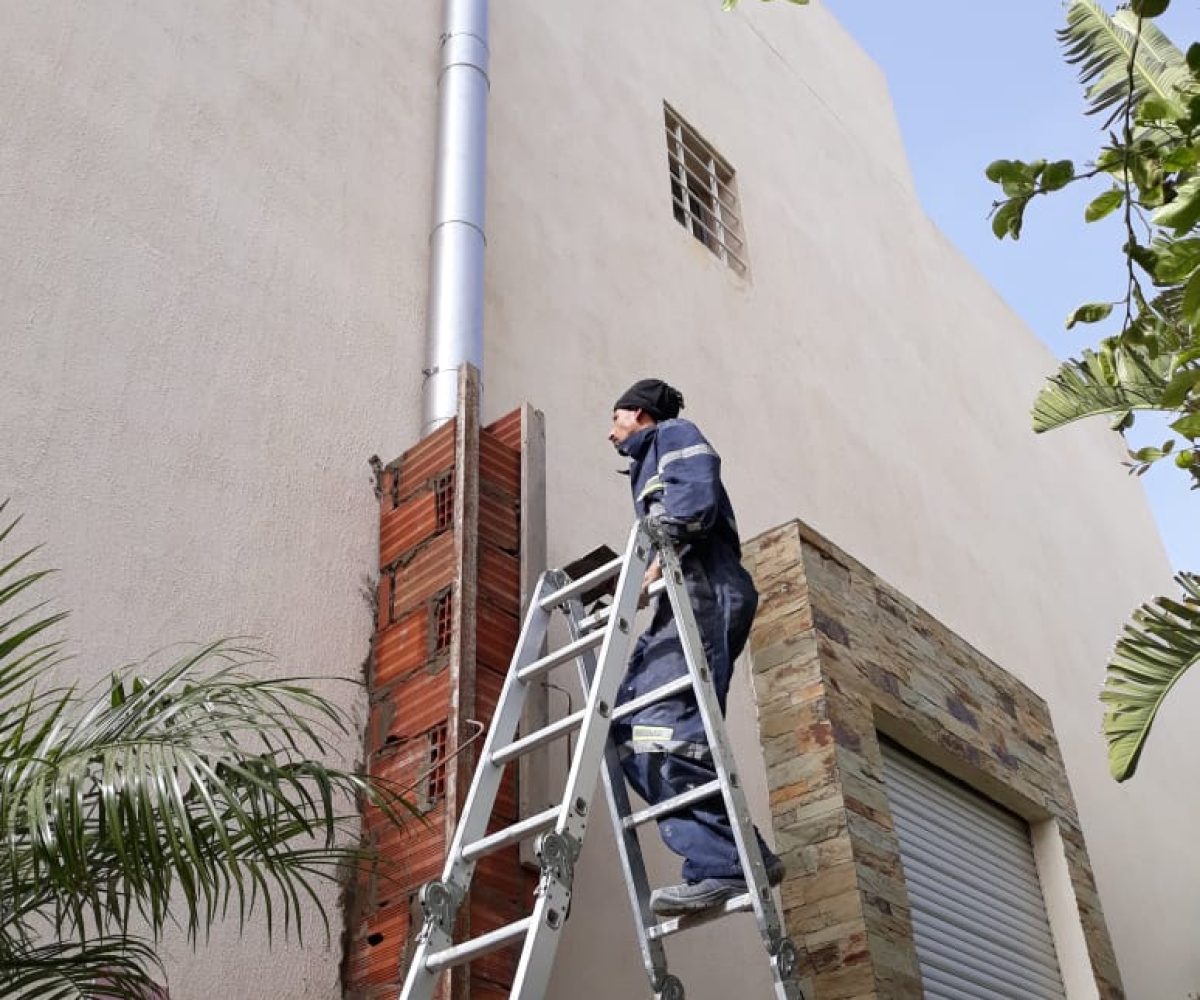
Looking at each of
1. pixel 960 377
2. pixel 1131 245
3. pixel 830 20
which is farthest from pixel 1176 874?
pixel 1131 245

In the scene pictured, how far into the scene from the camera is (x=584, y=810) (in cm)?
381

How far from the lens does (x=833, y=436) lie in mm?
9898

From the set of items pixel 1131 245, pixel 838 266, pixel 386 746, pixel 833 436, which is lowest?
pixel 386 746

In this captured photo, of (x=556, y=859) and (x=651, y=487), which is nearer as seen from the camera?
(x=556, y=859)

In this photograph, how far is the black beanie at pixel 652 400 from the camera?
17.8ft

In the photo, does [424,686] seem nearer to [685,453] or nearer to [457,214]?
[685,453]

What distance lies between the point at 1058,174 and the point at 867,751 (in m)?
3.38

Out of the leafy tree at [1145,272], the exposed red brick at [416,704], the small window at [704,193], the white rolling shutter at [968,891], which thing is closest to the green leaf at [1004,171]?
the leafy tree at [1145,272]

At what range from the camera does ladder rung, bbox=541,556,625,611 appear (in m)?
4.80

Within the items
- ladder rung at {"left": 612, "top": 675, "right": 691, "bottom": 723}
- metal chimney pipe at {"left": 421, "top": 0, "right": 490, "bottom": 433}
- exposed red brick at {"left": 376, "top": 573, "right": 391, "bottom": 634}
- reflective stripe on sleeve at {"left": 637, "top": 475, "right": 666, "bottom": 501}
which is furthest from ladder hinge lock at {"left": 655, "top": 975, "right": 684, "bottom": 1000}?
metal chimney pipe at {"left": 421, "top": 0, "right": 490, "bottom": 433}

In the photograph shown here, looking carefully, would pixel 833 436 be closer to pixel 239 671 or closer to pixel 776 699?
pixel 776 699

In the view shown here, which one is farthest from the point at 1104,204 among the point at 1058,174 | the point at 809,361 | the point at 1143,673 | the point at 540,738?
the point at 809,361

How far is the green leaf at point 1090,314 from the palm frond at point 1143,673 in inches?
90.1

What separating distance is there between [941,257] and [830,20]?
2568mm
